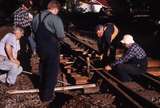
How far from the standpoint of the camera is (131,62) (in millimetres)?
9688

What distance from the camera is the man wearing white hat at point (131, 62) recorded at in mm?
9469

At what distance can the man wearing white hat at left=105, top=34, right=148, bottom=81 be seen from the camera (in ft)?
31.1

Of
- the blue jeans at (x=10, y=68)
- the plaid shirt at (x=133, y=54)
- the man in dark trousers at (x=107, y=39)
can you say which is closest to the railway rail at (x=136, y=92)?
the plaid shirt at (x=133, y=54)

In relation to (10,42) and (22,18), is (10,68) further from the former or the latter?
(22,18)

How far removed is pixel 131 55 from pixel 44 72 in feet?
7.05

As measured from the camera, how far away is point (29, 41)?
41.3ft

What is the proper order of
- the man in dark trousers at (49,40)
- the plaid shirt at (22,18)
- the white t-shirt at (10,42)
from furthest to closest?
the plaid shirt at (22,18), the white t-shirt at (10,42), the man in dark trousers at (49,40)

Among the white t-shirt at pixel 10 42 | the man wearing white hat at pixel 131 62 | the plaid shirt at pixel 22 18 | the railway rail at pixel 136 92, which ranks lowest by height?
the railway rail at pixel 136 92

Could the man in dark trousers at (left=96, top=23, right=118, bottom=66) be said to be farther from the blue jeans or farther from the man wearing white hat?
the blue jeans

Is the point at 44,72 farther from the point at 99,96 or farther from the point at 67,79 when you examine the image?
the point at 67,79

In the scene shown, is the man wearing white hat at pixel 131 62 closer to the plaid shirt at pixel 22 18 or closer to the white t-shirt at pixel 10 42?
the white t-shirt at pixel 10 42

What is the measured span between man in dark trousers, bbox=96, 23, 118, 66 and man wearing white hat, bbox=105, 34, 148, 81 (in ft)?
3.26

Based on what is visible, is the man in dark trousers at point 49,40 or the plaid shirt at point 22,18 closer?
the man in dark trousers at point 49,40

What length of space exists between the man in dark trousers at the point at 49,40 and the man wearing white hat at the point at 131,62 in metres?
1.77
